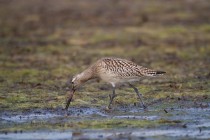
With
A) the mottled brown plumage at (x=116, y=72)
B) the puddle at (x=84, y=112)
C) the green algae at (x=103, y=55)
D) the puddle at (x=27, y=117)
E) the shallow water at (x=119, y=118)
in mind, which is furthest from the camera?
the green algae at (x=103, y=55)

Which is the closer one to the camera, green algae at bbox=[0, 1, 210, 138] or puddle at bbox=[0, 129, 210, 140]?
puddle at bbox=[0, 129, 210, 140]

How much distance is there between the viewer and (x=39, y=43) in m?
26.2

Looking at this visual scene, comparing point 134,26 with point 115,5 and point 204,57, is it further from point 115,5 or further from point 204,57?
point 204,57

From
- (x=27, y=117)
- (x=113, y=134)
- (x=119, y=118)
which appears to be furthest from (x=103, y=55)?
(x=113, y=134)

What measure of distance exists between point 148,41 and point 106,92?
9.72m

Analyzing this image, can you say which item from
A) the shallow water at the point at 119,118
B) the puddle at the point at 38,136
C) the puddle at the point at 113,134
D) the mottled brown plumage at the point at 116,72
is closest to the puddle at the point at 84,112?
the shallow water at the point at 119,118

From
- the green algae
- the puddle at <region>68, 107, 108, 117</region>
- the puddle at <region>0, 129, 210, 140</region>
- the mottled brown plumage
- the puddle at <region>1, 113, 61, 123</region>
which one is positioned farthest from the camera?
the green algae

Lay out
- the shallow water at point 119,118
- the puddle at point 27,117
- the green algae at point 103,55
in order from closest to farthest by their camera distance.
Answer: the shallow water at point 119,118
the puddle at point 27,117
the green algae at point 103,55

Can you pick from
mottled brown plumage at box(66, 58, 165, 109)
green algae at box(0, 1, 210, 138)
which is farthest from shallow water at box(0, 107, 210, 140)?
mottled brown plumage at box(66, 58, 165, 109)

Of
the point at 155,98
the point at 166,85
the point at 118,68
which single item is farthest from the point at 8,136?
the point at 166,85

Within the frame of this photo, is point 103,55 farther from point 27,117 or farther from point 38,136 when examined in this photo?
point 38,136

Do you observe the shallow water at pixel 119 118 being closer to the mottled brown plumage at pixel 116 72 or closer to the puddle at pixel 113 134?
the puddle at pixel 113 134

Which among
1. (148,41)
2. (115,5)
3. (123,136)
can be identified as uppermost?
(115,5)

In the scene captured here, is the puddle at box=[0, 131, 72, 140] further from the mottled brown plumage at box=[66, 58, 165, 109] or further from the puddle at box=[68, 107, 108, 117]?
the mottled brown plumage at box=[66, 58, 165, 109]
